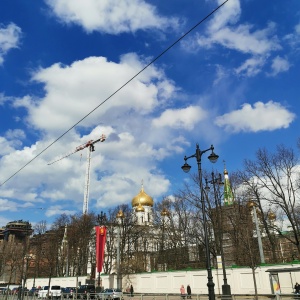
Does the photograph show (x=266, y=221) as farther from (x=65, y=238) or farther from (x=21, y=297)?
(x=65, y=238)

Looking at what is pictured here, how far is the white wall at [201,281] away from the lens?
2881 cm

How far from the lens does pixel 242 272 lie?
107 ft

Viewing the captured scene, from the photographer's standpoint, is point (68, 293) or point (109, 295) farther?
point (68, 293)

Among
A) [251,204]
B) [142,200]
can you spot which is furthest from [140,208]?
[251,204]

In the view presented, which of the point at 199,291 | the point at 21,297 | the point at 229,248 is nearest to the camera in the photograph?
the point at 21,297

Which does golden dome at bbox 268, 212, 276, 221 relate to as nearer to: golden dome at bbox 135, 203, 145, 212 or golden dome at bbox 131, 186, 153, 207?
golden dome at bbox 135, 203, 145, 212

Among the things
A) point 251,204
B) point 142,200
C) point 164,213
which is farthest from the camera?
point 142,200

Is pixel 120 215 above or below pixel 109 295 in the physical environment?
above

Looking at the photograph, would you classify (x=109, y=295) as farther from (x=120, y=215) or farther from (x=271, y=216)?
(x=120, y=215)

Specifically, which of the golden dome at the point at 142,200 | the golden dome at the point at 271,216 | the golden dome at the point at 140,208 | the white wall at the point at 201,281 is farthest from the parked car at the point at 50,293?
the golden dome at the point at 142,200

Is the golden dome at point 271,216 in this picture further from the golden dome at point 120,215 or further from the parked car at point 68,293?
the golden dome at point 120,215

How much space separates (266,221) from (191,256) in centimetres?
1576

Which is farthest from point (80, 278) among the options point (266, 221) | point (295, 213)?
point (295, 213)

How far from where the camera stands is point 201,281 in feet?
117
